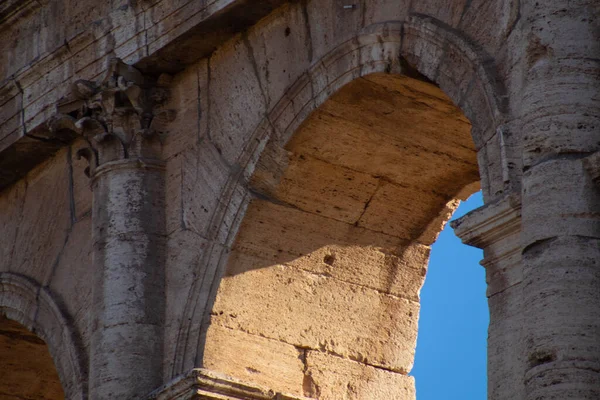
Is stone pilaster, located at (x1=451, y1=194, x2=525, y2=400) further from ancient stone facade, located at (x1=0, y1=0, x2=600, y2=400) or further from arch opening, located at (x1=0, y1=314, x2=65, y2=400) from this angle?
arch opening, located at (x1=0, y1=314, x2=65, y2=400)

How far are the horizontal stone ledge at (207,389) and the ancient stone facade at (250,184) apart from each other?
0.01 meters

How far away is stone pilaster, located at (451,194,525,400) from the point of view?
6.95m

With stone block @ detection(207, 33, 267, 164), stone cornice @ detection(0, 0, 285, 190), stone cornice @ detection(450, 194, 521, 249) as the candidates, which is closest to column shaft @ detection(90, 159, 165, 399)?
stone block @ detection(207, 33, 267, 164)

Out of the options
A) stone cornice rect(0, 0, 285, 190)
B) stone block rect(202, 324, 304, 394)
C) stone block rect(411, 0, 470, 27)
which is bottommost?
stone block rect(202, 324, 304, 394)

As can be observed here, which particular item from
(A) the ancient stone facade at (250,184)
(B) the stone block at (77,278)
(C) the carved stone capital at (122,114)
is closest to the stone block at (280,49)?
(A) the ancient stone facade at (250,184)

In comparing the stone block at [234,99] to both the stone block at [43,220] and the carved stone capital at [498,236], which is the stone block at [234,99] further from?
the carved stone capital at [498,236]

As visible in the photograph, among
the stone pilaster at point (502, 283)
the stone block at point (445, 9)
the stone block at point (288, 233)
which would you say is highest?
the stone block at point (445, 9)

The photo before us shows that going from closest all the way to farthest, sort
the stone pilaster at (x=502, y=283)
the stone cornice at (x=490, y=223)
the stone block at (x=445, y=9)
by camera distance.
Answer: the stone pilaster at (x=502, y=283)
the stone cornice at (x=490, y=223)
the stone block at (x=445, y=9)

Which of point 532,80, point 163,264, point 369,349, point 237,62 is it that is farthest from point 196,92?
point 532,80

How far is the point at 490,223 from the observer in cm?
720

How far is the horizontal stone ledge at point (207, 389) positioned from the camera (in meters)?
8.78

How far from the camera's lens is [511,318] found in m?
7.03

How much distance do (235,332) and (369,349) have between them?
2.74 ft

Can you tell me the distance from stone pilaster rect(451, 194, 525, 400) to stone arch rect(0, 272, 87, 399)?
304 centimetres
